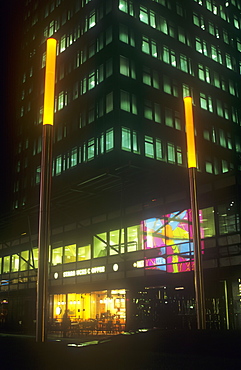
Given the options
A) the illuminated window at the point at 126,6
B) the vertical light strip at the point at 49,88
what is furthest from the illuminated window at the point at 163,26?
the vertical light strip at the point at 49,88

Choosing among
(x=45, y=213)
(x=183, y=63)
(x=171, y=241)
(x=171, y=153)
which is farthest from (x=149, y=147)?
(x=45, y=213)

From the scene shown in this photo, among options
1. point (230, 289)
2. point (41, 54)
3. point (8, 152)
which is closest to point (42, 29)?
point (41, 54)

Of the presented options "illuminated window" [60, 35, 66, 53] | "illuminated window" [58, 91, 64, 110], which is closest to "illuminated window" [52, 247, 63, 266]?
"illuminated window" [58, 91, 64, 110]

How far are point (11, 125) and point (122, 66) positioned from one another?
27.5m

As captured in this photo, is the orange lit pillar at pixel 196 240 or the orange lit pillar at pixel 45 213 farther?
the orange lit pillar at pixel 196 240

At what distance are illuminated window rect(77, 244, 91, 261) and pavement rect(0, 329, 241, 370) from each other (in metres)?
23.2

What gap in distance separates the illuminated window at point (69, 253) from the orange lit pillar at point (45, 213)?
2464 cm

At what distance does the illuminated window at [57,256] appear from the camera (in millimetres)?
38938

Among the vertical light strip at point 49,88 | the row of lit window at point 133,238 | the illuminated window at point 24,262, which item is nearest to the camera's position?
the vertical light strip at point 49,88

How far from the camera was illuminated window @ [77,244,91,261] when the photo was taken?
35469 mm

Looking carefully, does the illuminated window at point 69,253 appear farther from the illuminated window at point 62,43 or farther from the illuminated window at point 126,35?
the illuminated window at point 62,43

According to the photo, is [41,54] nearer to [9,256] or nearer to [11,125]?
[11,125]

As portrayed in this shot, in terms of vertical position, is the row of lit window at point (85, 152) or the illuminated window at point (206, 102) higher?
the illuminated window at point (206, 102)

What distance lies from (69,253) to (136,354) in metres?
27.9
